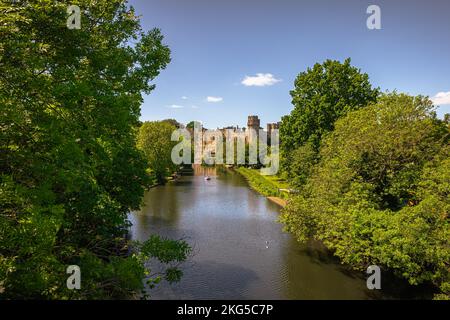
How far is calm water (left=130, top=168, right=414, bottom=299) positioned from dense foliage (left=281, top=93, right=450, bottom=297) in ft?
7.79

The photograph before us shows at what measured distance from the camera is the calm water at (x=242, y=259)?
2095 cm

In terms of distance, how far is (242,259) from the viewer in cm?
2619

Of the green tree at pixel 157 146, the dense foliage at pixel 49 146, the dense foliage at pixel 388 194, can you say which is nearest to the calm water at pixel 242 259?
the dense foliage at pixel 388 194

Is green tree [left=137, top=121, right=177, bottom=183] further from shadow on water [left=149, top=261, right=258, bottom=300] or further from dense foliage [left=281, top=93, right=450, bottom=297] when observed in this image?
dense foliage [left=281, top=93, right=450, bottom=297]

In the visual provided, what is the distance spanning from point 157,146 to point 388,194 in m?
54.1

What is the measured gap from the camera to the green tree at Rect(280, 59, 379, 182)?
123 feet

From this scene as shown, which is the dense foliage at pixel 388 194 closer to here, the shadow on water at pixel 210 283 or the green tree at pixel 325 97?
the shadow on water at pixel 210 283

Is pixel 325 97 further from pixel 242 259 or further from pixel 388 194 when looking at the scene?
pixel 242 259

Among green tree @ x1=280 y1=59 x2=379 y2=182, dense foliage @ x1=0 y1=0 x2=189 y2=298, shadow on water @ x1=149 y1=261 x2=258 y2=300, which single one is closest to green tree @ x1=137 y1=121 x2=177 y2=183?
green tree @ x1=280 y1=59 x2=379 y2=182

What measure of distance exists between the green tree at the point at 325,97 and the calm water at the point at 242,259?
29.9 ft

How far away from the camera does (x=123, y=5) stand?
16672mm

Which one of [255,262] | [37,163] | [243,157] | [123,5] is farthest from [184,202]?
[243,157]

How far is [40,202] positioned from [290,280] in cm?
1816
